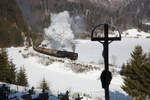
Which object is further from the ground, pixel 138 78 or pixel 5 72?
pixel 5 72

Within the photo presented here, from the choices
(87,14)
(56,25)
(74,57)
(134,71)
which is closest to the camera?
(134,71)

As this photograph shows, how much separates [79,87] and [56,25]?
3546 cm

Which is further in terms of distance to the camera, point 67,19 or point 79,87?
point 67,19

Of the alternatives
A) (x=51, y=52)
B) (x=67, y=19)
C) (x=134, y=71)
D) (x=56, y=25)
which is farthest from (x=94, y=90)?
(x=67, y=19)

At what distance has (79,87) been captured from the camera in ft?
74.4

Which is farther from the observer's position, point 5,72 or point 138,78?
point 5,72

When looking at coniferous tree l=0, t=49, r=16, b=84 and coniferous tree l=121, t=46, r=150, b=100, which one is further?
coniferous tree l=0, t=49, r=16, b=84

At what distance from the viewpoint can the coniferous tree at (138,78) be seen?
52.9 feet

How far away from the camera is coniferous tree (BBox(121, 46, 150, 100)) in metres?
16.1

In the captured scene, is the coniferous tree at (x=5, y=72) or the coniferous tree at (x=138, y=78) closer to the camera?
the coniferous tree at (x=138, y=78)

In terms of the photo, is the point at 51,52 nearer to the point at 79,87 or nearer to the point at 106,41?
the point at 79,87

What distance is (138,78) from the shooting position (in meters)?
17.0

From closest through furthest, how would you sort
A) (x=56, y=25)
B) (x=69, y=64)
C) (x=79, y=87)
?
(x=79, y=87), (x=69, y=64), (x=56, y=25)

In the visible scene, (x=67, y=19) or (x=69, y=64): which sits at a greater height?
(x=67, y=19)
